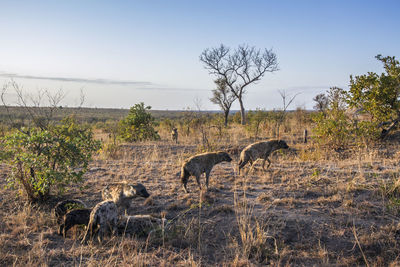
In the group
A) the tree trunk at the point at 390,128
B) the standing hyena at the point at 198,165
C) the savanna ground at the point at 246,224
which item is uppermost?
the tree trunk at the point at 390,128

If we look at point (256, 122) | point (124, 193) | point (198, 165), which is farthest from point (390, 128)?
point (124, 193)

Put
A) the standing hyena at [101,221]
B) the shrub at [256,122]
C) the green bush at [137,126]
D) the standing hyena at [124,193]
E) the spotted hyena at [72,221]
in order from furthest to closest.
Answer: the shrub at [256,122] < the green bush at [137,126] < the standing hyena at [124,193] < the spotted hyena at [72,221] < the standing hyena at [101,221]

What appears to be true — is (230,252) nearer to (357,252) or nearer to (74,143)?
(357,252)

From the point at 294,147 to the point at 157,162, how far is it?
6774 millimetres

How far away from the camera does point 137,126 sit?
17.2 m

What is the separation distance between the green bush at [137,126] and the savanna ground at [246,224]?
28.2ft

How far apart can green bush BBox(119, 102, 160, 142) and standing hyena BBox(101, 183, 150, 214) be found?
34.7ft

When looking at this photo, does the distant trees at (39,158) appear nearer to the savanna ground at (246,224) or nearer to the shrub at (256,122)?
the savanna ground at (246,224)

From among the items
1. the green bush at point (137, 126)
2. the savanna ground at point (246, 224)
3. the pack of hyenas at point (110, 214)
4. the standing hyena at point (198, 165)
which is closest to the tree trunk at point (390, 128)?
the savanna ground at point (246, 224)

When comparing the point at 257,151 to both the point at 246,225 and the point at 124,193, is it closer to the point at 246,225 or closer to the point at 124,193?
the point at 246,225

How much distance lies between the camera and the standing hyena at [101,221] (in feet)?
15.0

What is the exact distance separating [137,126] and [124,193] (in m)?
11.8

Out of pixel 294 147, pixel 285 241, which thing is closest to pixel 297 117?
pixel 294 147

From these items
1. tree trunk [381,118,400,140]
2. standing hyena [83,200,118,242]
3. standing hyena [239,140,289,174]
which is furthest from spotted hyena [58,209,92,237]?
tree trunk [381,118,400,140]
